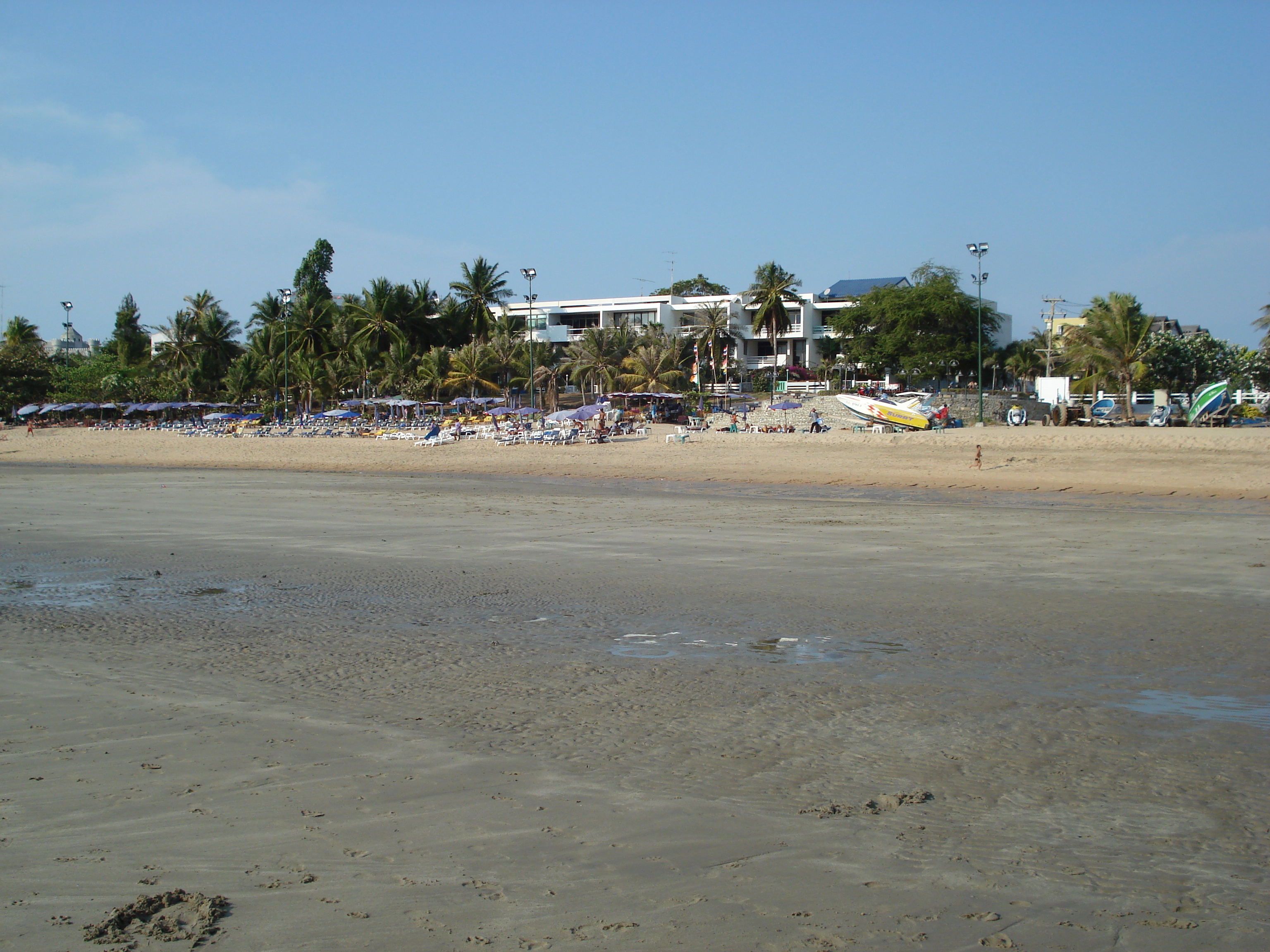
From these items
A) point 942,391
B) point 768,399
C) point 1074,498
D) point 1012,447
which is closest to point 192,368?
point 768,399

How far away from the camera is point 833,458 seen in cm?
2720

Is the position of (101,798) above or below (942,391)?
below

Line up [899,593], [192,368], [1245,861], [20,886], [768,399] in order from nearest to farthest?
[20,886] < [1245,861] < [899,593] < [768,399] < [192,368]

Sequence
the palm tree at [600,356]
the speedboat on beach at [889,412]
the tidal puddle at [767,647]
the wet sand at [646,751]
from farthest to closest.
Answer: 1. the palm tree at [600,356]
2. the speedboat on beach at [889,412]
3. the tidal puddle at [767,647]
4. the wet sand at [646,751]

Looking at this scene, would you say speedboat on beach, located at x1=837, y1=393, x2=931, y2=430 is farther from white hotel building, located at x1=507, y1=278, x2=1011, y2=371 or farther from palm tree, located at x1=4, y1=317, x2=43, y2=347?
palm tree, located at x1=4, y1=317, x2=43, y2=347

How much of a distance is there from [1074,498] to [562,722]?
1546 centimetres

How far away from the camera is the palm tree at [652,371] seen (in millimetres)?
57719

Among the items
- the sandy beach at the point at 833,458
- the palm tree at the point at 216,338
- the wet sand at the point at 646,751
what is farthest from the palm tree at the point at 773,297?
the wet sand at the point at 646,751

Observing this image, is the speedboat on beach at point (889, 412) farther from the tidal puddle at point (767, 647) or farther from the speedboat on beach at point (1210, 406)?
the tidal puddle at point (767, 647)

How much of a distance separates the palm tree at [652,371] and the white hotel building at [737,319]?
11.1 m

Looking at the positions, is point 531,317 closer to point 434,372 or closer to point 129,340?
point 434,372

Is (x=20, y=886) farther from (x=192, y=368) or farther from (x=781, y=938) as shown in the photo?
(x=192, y=368)

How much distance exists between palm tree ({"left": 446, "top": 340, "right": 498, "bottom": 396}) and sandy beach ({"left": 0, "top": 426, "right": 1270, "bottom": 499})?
62.4ft

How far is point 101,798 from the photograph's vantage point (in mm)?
3830
